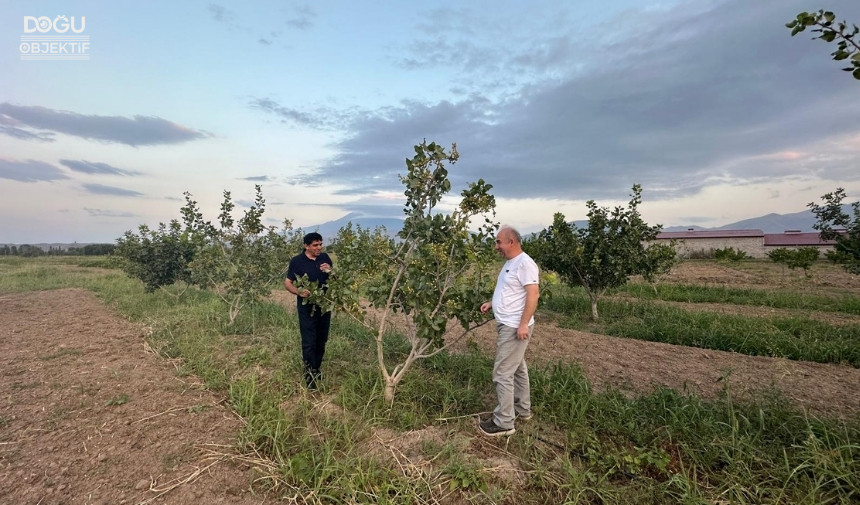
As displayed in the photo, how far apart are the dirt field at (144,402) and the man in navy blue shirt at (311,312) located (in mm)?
980

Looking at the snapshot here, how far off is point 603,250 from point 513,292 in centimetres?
696

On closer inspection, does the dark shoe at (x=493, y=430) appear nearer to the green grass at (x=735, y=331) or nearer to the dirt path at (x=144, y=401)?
the dirt path at (x=144, y=401)

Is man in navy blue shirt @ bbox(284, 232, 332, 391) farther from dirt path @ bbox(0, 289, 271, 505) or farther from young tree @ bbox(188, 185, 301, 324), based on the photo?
young tree @ bbox(188, 185, 301, 324)

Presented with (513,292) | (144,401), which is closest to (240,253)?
(144,401)

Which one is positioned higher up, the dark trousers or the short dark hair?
the short dark hair

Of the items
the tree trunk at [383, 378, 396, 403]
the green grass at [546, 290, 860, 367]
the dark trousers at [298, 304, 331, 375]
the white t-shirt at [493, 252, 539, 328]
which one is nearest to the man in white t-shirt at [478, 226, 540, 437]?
the white t-shirt at [493, 252, 539, 328]

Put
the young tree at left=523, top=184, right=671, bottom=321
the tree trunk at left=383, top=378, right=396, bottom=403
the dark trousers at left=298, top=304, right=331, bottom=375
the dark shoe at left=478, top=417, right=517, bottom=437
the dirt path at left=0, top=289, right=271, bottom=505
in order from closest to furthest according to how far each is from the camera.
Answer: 1. the dirt path at left=0, top=289, right=271, bottom=505
2. the dark shoe at left=478, top=417, right=517, bottom=437
3. the tree trunk at left=383, top=378, right=396, bottom=403
4. the dark trousers at left=298, top=304, right=331, bottom=375
5. the young tree at left=523, top=184, right=671, bottom=321

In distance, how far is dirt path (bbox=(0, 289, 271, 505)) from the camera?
3.26m

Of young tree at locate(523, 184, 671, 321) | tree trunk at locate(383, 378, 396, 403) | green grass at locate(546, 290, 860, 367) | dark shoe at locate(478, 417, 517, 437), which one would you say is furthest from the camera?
young tree at locate(523, 184, 671, 321)

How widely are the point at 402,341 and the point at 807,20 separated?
591cm

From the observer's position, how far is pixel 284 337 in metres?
7.01

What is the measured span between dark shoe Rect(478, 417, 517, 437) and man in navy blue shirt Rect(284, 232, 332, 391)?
6.99 feet

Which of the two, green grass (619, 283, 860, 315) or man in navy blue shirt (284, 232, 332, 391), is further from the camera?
green grass (619, 283, 860, 315)

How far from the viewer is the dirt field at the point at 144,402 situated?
10.9 ft
